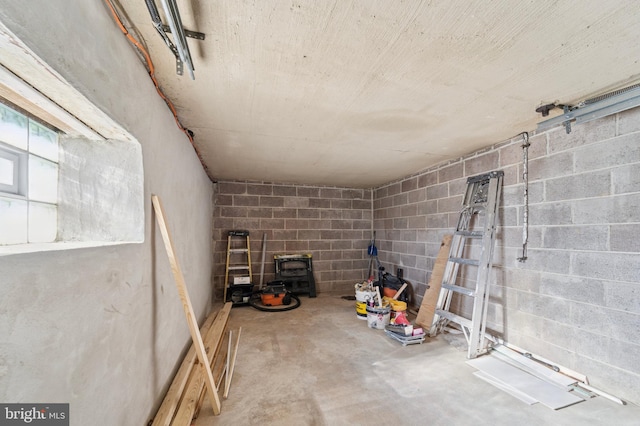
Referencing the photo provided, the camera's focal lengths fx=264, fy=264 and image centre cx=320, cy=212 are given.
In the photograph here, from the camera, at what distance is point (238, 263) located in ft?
15.3

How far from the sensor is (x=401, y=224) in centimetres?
448

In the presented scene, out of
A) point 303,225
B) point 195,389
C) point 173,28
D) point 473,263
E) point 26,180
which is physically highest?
point 173,28

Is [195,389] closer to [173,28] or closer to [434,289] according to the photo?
[173,28]

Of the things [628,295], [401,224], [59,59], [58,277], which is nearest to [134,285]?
[58,277]

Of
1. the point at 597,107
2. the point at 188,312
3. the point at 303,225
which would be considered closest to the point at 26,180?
the point at 188,312

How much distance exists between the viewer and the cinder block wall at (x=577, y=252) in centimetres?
181

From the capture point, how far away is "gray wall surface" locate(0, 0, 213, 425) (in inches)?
27.1

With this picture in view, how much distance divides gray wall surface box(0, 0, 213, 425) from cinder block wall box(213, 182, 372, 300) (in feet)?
9.26

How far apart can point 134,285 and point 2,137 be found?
77 centimetres

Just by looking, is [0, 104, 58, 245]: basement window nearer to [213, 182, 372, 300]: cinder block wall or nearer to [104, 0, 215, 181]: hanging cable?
[104, 0, 215, 181]: hanging cable

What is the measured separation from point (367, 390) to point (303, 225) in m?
3.34

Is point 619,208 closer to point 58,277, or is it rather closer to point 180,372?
point 58,277

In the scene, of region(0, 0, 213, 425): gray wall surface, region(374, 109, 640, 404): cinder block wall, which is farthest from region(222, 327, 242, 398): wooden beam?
region(374, 109, 640, 404): cinder block wall

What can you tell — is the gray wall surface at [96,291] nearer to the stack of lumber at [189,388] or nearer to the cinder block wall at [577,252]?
the stack of lumber at [189,388]
